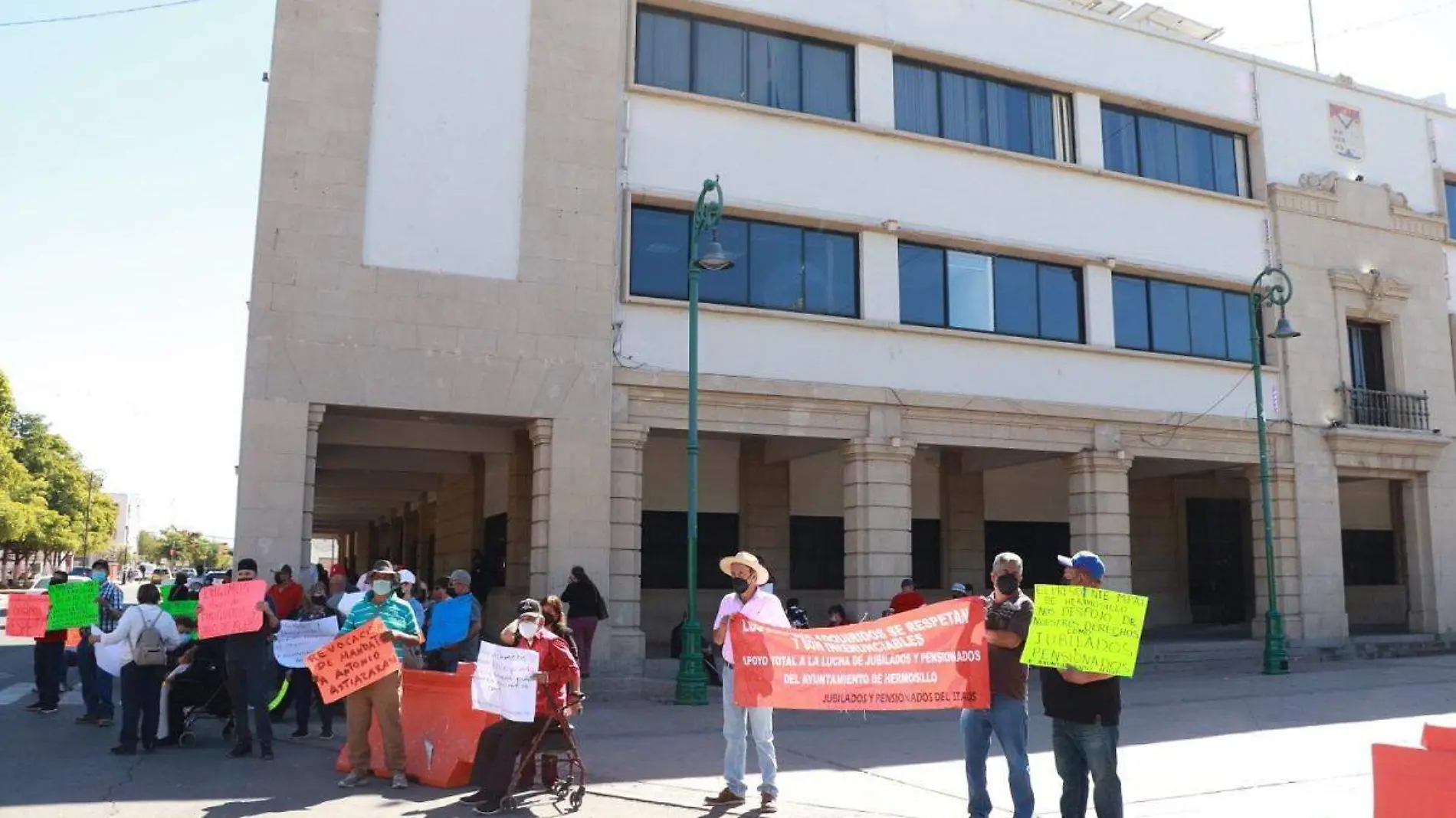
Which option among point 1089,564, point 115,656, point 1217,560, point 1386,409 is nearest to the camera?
point 1089,564

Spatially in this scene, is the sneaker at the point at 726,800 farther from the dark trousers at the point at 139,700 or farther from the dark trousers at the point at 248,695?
the dark trousers at the point at 139,700

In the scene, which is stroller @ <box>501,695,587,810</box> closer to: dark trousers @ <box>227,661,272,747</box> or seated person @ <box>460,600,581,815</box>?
seated person @ <box>460,600,581,815</box>

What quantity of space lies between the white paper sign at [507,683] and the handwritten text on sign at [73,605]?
7.08 meters

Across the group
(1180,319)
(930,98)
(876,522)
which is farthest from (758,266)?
(1180,319)

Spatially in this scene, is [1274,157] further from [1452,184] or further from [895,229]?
[895,229]

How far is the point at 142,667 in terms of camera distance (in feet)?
36.0

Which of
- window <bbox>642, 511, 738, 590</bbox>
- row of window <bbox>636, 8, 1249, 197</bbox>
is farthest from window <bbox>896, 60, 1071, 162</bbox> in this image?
window <bbox>642, 511, 738, 590</bbox>

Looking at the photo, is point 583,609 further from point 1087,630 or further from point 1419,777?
point 1419,777

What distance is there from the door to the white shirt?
24.5m

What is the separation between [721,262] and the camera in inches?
611

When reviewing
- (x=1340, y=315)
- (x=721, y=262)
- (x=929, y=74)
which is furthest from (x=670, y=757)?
(x=1340, y=315)

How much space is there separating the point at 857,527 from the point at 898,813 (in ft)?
35.7

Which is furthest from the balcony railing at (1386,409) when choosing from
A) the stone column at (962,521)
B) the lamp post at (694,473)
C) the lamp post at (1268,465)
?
the lamp post at (694,473)

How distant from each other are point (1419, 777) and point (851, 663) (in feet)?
13.4
